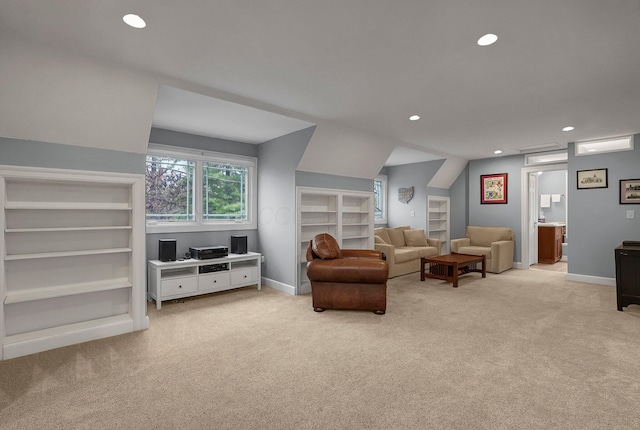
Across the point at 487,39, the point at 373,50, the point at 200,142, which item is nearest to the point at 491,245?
the point at 487,39

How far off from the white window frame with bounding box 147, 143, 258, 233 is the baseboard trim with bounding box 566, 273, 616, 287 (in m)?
5.64

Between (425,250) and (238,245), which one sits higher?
(238,245)

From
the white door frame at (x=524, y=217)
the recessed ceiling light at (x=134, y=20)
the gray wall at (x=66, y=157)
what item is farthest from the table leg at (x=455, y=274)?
the recessed ceiling light at (x=134, y=20)

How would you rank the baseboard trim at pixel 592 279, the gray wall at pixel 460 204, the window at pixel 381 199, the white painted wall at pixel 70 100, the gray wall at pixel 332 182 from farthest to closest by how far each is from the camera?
1. the window at pixel 381 199
2. the gray wall at pixel 460 204
3. the baseboard trim at pixel 592 279
4. the gray wall at pixel 332 182
5. the white painted wall at pixel 70 100

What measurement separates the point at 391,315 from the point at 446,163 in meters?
4.58

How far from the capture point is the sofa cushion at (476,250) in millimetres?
6549

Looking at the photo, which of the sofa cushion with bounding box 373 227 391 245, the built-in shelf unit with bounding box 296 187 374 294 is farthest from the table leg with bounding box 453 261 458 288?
the sofa cushion with bounding box 373 227 391 245

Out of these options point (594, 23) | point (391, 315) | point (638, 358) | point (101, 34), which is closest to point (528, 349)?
point (638, 358)

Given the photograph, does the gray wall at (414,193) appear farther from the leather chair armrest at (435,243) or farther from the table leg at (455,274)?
the table leg at (455,274)

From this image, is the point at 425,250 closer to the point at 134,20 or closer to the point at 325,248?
the point at 325,248

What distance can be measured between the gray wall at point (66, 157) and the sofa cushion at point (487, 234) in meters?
6.65

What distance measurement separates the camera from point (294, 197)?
4.89m

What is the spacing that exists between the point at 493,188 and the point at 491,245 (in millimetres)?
1531

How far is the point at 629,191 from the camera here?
17.3 feet
